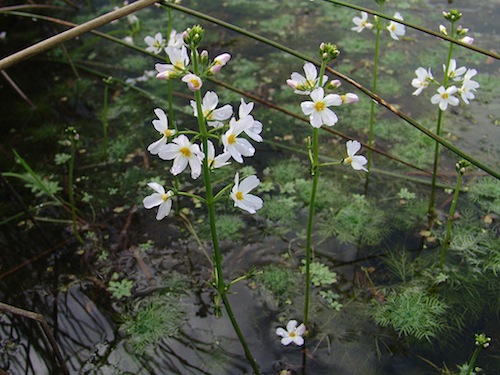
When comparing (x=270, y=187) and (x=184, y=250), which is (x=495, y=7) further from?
(x=184, y=250)

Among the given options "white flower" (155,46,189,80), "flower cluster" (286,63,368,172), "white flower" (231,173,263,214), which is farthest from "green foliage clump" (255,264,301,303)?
"white flower" (155,46,189,80)

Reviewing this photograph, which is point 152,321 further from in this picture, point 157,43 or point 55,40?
point 157,43

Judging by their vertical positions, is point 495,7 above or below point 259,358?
above

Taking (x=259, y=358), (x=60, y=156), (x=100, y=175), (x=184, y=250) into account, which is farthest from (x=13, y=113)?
(x=259, y=358)

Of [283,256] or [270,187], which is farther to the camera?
[270,187]

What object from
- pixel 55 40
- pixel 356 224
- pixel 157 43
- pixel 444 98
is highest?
pixel 55 40

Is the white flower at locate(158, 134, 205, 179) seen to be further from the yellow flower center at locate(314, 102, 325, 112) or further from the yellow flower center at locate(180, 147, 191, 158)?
the yellow flower center at locate(314, 102, 325, 112)

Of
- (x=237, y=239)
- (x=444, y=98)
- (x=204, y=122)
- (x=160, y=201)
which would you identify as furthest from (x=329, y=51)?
(x=237, y=239)
